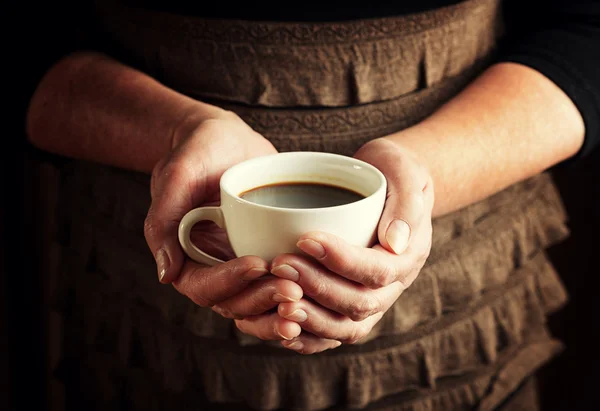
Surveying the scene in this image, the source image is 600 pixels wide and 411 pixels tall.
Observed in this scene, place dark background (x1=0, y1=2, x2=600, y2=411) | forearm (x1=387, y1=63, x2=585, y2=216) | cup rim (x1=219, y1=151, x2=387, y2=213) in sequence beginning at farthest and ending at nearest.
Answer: dark background (x1=0, y1=2, x2=600, y2=411) < forearm (x1=387, y1=63, x2=585, y2=216) < cup rim (x1=219, y1=151, x2=387, y2=213)

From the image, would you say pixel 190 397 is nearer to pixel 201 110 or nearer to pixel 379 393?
pixel 379 393

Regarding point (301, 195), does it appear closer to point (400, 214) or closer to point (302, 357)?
point (400, 214)

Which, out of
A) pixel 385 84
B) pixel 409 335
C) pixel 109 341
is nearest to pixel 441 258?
pixel 409 335

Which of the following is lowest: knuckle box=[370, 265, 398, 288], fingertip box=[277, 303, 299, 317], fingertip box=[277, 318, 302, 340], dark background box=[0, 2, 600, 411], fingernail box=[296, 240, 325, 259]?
dark background box=[0, 2, 600, 411]

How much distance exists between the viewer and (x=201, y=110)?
0.74 m

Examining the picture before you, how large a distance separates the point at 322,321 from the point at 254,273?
0.28 ft

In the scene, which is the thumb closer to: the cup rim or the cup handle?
the cup rim

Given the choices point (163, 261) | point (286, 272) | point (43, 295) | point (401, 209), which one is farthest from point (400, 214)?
point (43, 295)

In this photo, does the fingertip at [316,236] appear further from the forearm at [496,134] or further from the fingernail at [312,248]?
the forearm at [496,134]

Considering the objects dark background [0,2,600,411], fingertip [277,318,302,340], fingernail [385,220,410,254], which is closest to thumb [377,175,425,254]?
fingernail [385,220,410,254]

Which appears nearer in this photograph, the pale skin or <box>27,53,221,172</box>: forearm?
the pale skin

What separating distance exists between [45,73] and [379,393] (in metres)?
0.60

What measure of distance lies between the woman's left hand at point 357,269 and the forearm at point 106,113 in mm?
246

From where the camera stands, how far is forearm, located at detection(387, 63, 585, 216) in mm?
766
